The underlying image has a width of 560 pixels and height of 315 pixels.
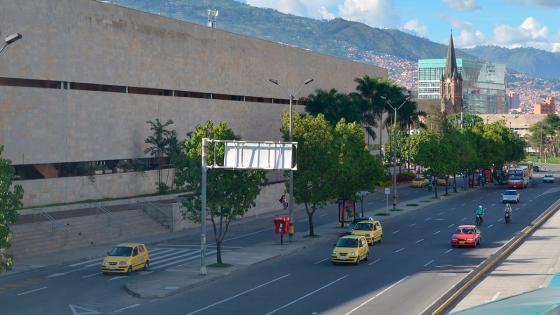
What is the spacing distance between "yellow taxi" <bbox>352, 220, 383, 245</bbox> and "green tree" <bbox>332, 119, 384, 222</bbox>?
590 cm

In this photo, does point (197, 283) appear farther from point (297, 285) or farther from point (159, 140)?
point (159, 140)

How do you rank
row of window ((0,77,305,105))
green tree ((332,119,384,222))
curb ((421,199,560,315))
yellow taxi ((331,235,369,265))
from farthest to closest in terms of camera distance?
1. green tree ((332,119,384,222))
2. row of window ((0,77,305,105))
3. yellow taxi ((331,235,369,265))
4. curb ((421,199,560,315))

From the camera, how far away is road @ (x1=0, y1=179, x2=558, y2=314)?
107 ft

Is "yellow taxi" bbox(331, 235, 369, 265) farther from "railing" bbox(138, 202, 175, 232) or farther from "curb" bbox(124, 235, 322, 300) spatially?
"railing" bbox(138, 202, 175, 232)

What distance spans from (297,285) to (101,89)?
3673 centimetres

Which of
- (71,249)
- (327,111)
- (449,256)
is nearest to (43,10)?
(71,249)

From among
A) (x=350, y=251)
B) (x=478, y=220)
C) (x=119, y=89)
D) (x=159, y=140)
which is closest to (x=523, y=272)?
(x=350, y=251)

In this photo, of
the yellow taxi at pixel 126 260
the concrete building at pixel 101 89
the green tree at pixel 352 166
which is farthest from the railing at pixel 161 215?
the yellow taxi at pixel 126 260

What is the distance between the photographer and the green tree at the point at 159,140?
75.2 meters

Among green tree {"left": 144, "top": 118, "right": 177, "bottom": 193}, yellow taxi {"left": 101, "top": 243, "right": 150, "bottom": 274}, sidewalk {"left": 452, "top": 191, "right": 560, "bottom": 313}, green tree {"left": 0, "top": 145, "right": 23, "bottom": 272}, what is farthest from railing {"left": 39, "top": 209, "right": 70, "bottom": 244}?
sidewalk {"left": 452, "top": 191, "right": 560, "bottom": 313}

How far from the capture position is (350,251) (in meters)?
44.7

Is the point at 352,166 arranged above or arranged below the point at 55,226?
above

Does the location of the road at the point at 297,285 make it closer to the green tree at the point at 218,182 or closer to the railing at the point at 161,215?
the green tree at the point at 218,182

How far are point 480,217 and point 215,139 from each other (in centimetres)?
2936
